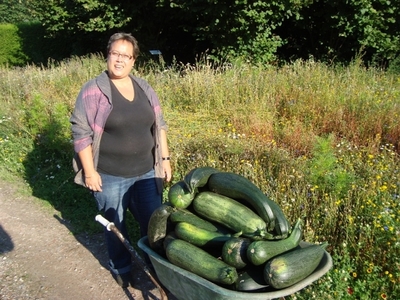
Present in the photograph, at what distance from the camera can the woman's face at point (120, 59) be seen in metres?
3.13

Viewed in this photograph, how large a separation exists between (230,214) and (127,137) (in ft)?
4.05

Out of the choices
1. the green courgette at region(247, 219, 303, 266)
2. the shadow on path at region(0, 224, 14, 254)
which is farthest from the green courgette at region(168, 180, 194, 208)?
the shadow on path at region(0, 224, 14, 254)

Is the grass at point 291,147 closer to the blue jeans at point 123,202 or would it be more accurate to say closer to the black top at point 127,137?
the blue jeans at point 123,202

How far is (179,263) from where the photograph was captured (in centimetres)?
→ 231

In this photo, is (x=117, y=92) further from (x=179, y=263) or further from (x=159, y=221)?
(x=179, y=263)

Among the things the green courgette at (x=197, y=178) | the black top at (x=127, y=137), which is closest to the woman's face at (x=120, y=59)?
the black top at (x=127, y=137)

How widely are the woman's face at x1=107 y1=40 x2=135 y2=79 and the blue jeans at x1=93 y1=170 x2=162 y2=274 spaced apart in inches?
31.6

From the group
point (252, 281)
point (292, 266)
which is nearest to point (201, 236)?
point (252, 281)

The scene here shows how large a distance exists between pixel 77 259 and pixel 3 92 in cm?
664

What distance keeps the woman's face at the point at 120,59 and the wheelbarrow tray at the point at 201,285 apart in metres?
1.31

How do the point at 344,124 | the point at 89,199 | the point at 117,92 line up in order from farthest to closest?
the point at 344,124 < the point at 89,199 < the point at 117,92

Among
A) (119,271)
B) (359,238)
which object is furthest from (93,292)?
(359,238)

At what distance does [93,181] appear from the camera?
324 centimetres

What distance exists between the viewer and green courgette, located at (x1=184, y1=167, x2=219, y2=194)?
2.58 meters
